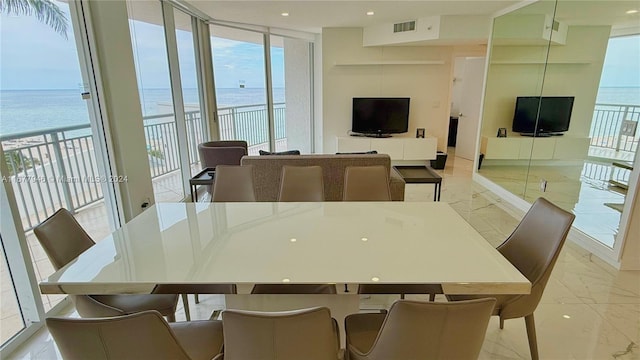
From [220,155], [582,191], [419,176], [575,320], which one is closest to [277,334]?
[575,320]

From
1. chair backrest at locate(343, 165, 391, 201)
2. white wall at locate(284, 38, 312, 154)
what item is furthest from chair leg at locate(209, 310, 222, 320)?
white wall at locate(284, 38, 312, 154)

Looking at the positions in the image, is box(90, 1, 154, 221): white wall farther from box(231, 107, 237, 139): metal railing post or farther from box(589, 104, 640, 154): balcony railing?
box(589, 104, 640, 154): balcony railing

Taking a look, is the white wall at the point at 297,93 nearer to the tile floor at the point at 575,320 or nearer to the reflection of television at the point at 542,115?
the reflection of television at the point at 542,115

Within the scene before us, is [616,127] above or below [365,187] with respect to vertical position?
above

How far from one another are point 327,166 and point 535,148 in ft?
10.2

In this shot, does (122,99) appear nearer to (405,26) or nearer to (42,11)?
(42,11)

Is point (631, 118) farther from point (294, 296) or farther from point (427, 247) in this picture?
point (294, 296)

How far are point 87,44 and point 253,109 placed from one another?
3.97 m

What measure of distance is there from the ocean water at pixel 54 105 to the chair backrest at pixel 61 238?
2.47 ft

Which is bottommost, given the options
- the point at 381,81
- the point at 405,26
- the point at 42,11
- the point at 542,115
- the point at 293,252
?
the point at 293,252

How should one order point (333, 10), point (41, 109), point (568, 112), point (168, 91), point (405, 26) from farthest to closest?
point (405, 26) → point (333, 10) → point (168, 91) → point (568, 112) → point (41, 109)

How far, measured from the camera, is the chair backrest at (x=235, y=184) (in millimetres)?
2572

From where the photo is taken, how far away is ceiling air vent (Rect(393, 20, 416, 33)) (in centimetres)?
545

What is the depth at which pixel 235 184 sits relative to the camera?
8.48 feet
